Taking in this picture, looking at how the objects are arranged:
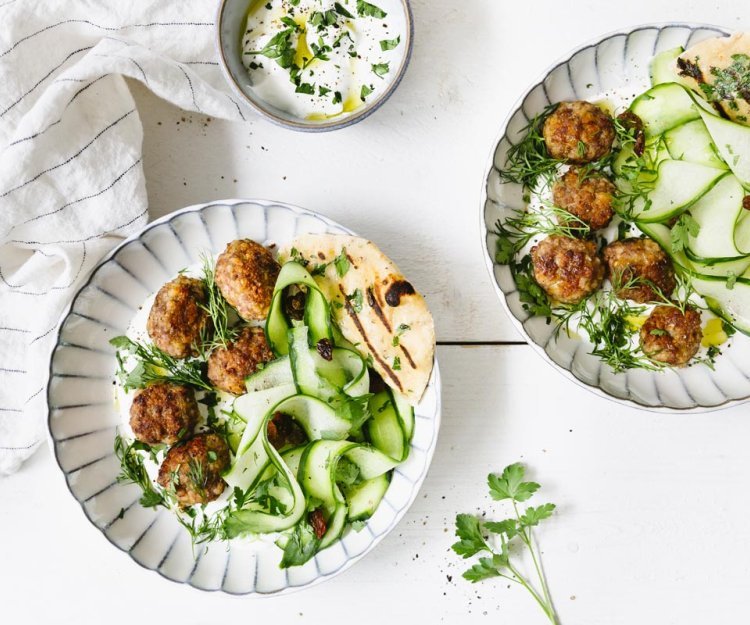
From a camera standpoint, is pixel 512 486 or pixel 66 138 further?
pixel 512 486

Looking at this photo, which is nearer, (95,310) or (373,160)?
(95,310)

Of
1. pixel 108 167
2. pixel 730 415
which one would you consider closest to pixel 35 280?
pixel 108 167

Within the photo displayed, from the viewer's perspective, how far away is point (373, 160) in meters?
2.39

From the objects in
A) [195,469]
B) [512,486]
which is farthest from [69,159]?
[512,486]

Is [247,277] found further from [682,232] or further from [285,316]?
[682,232]

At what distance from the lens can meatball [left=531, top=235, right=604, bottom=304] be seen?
215 cm

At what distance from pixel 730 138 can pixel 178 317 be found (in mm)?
1751

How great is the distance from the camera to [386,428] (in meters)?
2.22

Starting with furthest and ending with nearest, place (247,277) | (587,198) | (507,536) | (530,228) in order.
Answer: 1. (507,536)
2. (530,228)
3. (587,198)
4. (247,277)

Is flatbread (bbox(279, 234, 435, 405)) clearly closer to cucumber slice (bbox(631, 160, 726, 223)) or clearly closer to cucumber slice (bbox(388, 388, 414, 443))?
cucumber slice (bbox(388, 388, 414, 443))

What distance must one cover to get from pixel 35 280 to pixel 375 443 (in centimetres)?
122

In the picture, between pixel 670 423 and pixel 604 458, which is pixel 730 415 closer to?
A: pixel 670 423

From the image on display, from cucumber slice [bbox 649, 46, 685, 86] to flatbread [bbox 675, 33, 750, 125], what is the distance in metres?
0.01

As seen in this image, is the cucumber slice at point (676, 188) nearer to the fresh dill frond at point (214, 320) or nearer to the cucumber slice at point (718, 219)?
the cucumber slice at point (718, 219)
